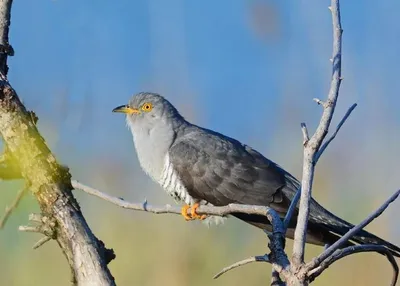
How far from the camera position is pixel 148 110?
3.27 metres

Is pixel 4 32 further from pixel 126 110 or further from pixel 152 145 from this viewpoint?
pixel 126 110

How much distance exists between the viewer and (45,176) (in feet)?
3.41

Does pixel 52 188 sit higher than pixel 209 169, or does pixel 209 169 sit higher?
pixel 209 169

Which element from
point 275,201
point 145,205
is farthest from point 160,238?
point 145,205

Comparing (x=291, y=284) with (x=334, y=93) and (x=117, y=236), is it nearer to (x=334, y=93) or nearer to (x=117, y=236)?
(x=334, y=93)

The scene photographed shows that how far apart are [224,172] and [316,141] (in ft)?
5.82

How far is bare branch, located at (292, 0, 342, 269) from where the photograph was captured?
3.66ft

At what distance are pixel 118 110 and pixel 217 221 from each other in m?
0.73

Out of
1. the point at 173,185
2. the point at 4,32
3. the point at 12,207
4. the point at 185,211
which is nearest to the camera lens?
the point at 12,207

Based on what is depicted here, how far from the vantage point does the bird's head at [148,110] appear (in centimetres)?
323

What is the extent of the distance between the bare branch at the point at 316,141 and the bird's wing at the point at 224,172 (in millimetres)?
1642

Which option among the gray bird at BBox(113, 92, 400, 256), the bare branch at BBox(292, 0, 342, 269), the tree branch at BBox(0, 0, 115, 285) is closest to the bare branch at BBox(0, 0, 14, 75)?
the tree branch at BBox(0, 0, 115, 285)

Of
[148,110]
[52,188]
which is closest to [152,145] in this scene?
[148,110]

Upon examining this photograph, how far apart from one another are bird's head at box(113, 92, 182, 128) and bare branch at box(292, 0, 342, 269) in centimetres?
204
